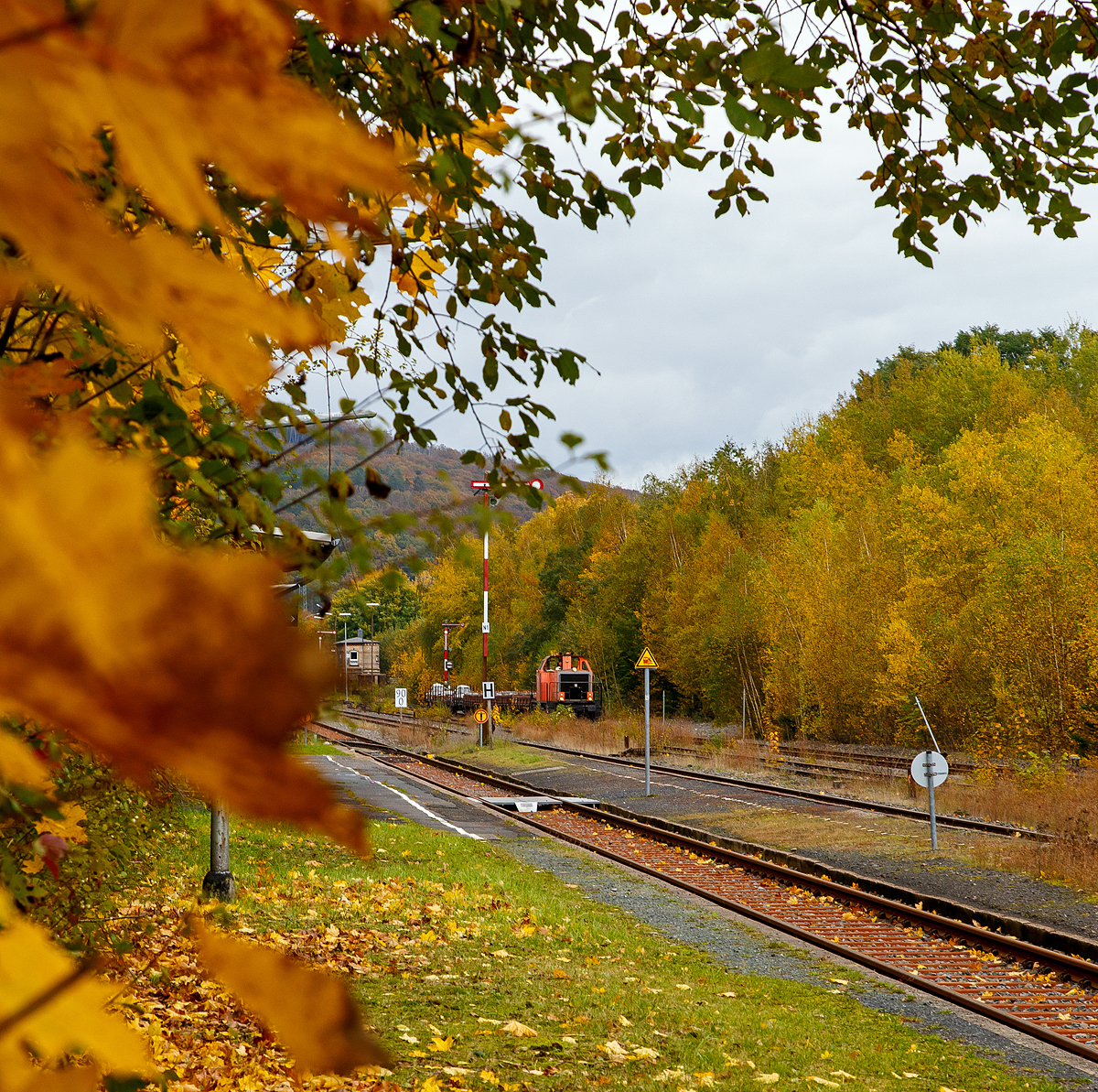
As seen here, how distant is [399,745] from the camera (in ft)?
142

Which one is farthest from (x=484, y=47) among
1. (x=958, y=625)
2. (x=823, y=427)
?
(x=823, y=427)

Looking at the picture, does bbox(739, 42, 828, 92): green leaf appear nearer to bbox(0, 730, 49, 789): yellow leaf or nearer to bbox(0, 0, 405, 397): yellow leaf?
bbox(0, 0, 405, 397): yellow leaf

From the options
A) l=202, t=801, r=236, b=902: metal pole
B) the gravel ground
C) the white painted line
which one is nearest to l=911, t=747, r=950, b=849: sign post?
the gravel ground

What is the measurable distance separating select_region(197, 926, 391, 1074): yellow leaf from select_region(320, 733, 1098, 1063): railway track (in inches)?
309

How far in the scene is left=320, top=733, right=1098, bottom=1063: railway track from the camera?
7.68 metres

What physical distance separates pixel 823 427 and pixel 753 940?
2084 inches

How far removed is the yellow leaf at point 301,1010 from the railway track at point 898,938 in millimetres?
7858

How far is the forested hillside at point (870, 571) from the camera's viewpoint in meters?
27.0

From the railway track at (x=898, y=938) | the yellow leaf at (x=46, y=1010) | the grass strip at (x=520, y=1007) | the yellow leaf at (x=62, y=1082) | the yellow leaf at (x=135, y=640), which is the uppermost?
the yellow leaf at (x=135, y=640)

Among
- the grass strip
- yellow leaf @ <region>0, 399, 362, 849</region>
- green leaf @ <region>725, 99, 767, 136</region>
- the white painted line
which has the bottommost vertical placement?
the white painted line

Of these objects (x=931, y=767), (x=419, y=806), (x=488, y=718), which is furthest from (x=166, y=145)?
(x=488, y=718)

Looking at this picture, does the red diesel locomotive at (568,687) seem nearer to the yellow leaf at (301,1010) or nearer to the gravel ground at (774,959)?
the gravel ground at (774,959)

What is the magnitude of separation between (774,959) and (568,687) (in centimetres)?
4673

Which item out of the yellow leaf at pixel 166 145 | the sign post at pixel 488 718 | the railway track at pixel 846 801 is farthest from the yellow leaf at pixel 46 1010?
the sign post at pixel 488 718
